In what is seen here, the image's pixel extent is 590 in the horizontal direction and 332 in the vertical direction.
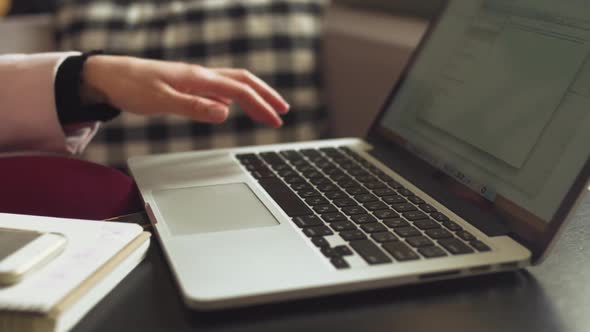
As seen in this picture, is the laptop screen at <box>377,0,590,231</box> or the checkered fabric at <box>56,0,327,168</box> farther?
the checkered fabric at <box>56,0,327,168</box>

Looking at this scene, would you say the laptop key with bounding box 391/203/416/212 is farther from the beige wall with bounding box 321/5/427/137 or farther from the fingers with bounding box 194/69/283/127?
the beige wall with bounding box 321/5/427/137

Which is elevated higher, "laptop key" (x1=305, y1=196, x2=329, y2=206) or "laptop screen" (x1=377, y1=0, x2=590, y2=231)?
"laptop screen" (x1=377, y1=0, x2=590, y2=231)

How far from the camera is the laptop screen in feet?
1.67

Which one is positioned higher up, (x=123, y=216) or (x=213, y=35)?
(x=213, y=35)

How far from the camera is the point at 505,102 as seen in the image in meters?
0.59

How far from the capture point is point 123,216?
21.8 inches

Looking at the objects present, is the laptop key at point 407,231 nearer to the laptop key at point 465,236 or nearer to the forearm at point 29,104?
the laptop key at point 465,236

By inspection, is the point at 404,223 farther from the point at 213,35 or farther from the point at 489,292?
the point at 213,35

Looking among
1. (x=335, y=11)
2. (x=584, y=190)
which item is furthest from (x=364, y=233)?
(x=335, y=11)

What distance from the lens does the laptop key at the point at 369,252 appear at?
435 millimetres

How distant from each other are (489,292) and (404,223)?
0.09 metres

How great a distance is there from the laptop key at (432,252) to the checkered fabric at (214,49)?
811mm

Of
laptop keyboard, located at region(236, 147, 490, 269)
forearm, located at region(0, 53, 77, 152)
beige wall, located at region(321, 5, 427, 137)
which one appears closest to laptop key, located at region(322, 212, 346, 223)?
laptop keyboard, located at region(236, 147, 490, 269)

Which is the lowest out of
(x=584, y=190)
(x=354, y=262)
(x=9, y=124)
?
(x=9, y=124)
